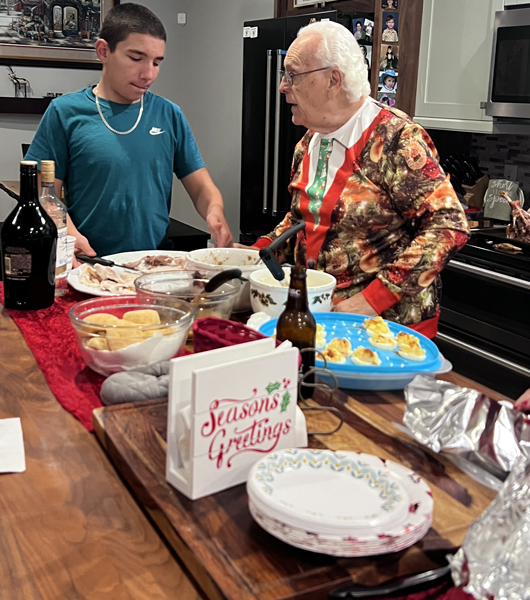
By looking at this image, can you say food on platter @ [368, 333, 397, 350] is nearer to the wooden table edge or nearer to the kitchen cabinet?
the wooden table edge

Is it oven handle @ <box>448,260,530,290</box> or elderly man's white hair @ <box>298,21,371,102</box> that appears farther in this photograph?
oven handle @ <box>448,260,530,290</box>

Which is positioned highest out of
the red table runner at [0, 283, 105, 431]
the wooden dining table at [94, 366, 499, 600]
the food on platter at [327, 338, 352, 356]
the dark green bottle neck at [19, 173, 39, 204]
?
the dark green bottle neck at [19, 173, 39, 204]

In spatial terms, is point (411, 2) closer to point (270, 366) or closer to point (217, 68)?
point (217, 68)

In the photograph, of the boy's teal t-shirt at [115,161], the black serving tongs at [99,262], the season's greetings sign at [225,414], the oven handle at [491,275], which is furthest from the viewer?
the oven handle at [491,275]

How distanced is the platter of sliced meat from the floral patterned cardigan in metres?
0.41

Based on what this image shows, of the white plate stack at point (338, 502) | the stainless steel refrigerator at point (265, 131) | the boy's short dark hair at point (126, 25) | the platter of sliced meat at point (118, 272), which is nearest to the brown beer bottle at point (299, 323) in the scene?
the white plate stack at point (338, 502)

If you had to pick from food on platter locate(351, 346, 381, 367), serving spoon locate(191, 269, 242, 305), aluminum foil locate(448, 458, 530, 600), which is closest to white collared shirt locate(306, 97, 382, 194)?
serving spoon locate(191, 269, 242, 305)

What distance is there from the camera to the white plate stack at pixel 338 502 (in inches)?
30.9

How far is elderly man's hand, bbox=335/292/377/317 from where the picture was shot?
174 cm

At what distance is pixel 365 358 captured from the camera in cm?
134

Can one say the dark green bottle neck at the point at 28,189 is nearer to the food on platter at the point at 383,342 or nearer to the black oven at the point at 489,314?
the food on platter at the point at 383,342

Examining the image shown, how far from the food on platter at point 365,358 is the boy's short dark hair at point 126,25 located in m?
1.54

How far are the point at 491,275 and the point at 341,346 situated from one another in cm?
185

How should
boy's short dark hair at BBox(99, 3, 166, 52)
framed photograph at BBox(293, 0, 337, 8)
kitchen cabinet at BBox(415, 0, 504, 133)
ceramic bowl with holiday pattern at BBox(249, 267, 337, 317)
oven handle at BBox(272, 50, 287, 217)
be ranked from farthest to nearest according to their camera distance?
1. framed photograph at BBox(293, 0, 337, 8)
2. oven handle at BBox(272, 50, 287, 217)
3. kitchen cabinet at BBox(415, 0, 504, 133)
4. boy's short dark hair at BBox(99, 3, 166, 52)
5. ceramic bowl with holiday pattern at BBox(249, 267, 337, 317)
